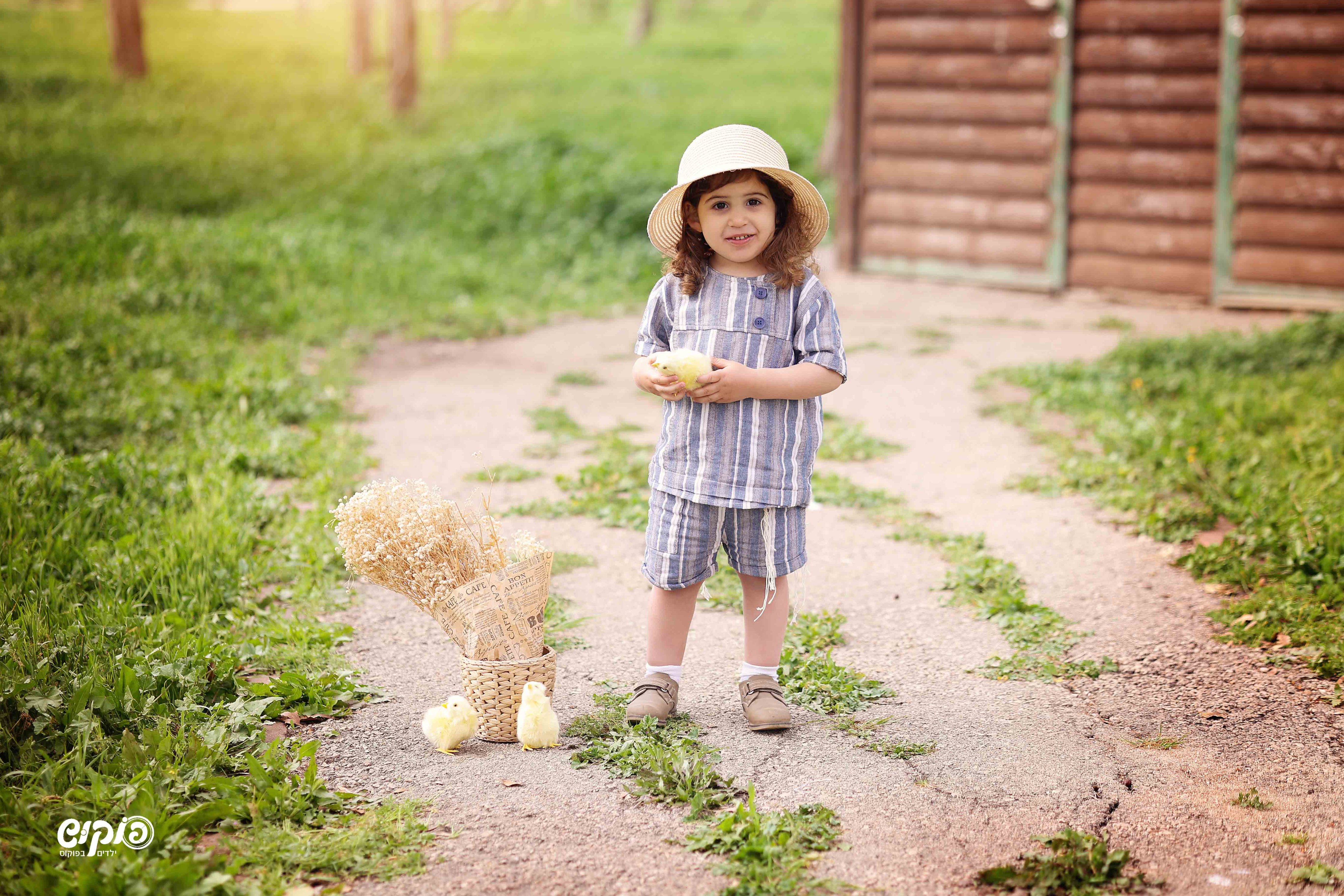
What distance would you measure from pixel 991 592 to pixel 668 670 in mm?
1351

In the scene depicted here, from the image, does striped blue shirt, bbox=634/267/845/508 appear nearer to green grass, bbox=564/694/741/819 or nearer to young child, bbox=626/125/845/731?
young child, bbox=626/125/845/731

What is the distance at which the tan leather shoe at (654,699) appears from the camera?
307 centimetres

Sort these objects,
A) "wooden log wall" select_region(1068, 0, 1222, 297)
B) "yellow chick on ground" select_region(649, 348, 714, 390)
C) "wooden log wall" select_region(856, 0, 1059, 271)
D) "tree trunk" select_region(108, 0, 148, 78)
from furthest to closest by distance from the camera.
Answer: "tree trunk" select_region(108, 0, 148, 78) < "wooden log wall" select_region(856, 0, 1059, 271) < "wooden log wall" select_region(1068, 0, 1222, 297) < "yellow chick on ground" select_region(649, 348, 714, 390)

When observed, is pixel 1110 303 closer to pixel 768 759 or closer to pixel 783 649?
pixel 783 649

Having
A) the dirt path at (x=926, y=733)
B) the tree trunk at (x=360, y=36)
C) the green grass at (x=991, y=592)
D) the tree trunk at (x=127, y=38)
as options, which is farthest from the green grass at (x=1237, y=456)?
the tree trunk at (x=360, y=36)

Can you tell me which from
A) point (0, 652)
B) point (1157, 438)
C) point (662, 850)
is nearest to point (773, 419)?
point (662, 850)

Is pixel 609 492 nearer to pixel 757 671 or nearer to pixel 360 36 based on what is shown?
pixel 757 671

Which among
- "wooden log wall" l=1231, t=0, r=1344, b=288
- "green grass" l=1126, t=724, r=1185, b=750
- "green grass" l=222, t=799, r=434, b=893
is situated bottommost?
"green grass" l=222, t=799, r=434, b=893

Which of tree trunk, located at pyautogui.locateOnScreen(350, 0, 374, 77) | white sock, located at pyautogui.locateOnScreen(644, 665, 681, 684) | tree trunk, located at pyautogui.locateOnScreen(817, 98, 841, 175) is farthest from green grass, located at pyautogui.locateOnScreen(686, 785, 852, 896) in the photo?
tree trunk, located at pyautogui.locateOnScreen(350, 0, 374, 77)

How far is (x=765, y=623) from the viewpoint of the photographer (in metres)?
3.17

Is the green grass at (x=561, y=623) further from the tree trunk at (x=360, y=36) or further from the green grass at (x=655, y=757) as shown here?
the tree trunk at (x=360, y=36)

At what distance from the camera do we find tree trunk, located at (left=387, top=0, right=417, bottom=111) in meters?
16.5

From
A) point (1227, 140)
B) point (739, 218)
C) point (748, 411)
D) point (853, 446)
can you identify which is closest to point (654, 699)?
point (748, 411)

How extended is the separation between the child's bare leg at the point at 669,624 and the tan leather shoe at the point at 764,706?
9 centimetres
